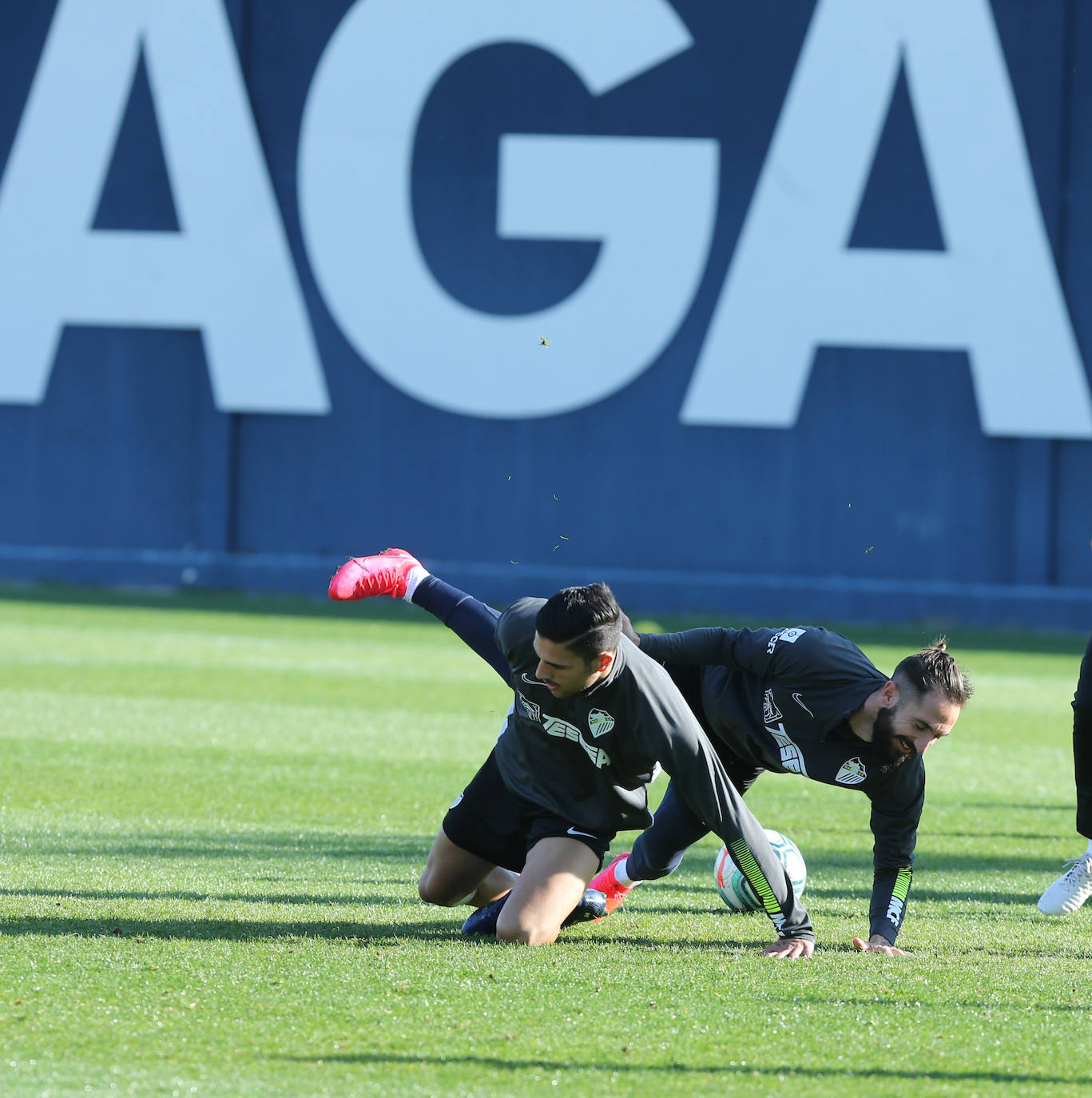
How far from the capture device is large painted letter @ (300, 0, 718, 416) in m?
20.9

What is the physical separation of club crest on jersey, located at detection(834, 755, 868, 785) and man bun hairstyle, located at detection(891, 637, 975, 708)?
430 mm

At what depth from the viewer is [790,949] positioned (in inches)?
207

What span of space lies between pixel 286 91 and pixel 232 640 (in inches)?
365

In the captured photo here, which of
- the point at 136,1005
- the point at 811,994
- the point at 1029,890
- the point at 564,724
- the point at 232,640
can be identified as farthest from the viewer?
the point at 232,640

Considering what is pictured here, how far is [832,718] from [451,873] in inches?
62.6

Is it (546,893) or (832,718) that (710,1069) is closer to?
(546,893)

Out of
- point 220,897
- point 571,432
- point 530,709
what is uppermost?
point 530,709

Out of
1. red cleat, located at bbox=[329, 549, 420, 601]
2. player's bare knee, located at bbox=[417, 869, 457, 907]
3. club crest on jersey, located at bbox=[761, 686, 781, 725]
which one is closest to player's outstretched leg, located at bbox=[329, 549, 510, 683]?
red cleat, located at bbox=[329, 549, 420, 601]

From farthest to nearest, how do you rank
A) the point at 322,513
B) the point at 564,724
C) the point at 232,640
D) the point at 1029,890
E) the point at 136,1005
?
the point at 322,513 < the point at 232,640 < the point at 1029,890 < the point at 564,724 < the point at 136,1005

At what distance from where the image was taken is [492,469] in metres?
21.6

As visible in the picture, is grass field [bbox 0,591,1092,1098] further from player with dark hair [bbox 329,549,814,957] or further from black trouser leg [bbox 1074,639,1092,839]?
black trouser leg [bbox 1074,639,1092,839]

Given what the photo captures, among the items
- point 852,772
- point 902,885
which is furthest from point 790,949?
point 852,772

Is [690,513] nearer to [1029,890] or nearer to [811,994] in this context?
[1029,890]

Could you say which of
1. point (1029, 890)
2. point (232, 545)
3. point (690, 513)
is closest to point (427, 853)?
point (1029, 890)
